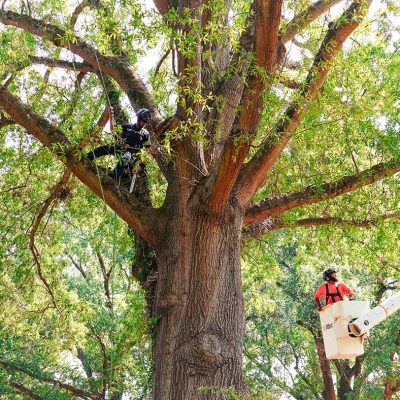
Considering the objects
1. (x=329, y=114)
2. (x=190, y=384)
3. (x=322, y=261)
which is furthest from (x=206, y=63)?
(x=322, y=261)

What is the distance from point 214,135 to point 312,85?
101cm

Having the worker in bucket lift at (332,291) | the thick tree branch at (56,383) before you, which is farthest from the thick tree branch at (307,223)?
the thick tree branch at (56,383)

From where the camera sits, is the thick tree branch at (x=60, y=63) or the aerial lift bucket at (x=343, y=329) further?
the thick tree branch at (x=60, y=63)

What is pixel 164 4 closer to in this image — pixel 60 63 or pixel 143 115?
pixel 143 115

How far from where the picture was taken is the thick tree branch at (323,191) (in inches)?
231

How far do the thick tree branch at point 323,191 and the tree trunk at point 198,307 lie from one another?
2.92 feet

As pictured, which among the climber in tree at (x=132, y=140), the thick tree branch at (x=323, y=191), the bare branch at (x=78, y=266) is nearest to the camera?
the climber in tree at (x=132, y=140)

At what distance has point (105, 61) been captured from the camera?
6.82 meters

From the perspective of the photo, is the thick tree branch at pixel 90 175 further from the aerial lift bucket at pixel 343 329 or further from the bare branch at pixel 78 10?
the bare branch at pixel 78 10

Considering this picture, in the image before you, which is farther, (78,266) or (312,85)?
(78,266)

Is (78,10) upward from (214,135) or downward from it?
upward

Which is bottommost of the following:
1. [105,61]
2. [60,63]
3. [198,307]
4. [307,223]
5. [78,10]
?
[198,307]

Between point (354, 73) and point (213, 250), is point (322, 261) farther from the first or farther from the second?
point (213, 250)

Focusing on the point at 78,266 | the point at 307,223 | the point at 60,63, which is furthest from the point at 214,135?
the point at 78,266
